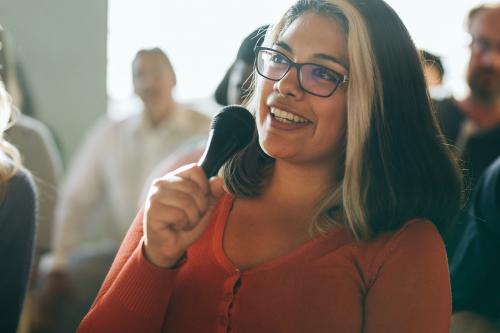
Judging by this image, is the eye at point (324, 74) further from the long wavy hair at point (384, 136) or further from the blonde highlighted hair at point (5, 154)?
the blonde highlighted hair at point (5, 154)

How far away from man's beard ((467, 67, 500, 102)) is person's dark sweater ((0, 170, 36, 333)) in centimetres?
112

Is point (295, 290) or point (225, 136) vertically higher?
point (225, 136)

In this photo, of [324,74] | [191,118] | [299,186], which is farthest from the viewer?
[191,118]

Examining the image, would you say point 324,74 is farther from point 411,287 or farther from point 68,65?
point 68,65

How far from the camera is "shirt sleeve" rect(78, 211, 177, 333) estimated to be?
63cm

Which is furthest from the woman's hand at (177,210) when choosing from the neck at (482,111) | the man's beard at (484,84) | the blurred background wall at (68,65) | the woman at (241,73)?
the man's beard at (484,84)

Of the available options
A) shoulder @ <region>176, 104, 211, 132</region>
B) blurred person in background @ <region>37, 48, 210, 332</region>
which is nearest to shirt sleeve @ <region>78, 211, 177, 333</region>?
blurred person in background @ <region>37, 48, 210, 332</region>

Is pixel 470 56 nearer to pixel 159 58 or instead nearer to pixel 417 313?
pixel 159 58

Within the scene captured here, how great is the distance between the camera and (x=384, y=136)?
27.3 inches

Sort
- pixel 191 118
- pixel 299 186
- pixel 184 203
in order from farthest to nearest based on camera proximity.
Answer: pixel 191 118 < pixel 299 186 < pixel 184 203

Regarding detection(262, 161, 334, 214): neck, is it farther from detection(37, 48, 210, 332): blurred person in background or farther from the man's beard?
the man's beard

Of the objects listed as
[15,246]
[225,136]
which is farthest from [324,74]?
[15,246]

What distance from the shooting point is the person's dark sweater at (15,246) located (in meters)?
0.78

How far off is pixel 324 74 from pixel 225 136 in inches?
5.1
